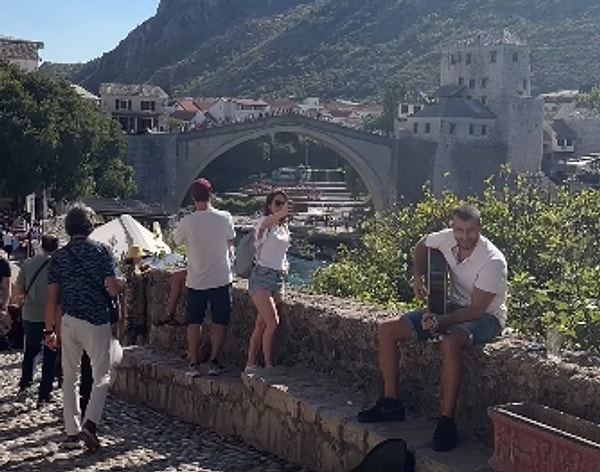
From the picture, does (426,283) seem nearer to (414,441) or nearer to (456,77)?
(414,441)

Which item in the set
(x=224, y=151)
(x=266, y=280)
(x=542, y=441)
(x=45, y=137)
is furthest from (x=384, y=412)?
(x=224, y=151)

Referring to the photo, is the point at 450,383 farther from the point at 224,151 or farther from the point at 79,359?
the point at 224,151

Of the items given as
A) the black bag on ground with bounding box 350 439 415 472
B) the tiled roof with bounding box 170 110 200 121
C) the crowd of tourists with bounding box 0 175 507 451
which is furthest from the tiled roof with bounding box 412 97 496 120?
the black bag on ground with bounding box 350 439 415 472

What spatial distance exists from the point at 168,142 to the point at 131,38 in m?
97.6

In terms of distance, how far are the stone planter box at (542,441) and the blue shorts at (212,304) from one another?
100 inches

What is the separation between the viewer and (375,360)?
17.3ft

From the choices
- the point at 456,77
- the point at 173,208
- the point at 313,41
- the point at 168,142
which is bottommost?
the point at 173,208

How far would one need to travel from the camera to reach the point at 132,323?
8016mm

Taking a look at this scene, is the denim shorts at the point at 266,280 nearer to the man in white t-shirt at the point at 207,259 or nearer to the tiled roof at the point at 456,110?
the man in white t-shirt at the point at 207,259

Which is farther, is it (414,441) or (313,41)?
(313,41)

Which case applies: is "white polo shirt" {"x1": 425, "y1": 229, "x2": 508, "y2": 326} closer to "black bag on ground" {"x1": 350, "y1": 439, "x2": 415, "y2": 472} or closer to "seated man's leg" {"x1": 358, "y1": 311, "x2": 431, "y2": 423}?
Result: "seated man's leg" {"x1": 358, "y1": 311, "x2": 431, "y2": 423}

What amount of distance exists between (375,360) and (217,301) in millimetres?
1256

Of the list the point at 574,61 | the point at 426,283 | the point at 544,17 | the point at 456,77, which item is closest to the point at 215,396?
the point at 426,283

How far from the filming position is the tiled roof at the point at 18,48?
4160 cm
